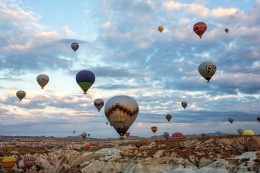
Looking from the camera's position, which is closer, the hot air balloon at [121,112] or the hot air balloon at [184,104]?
the hot air balloon at [121,112]

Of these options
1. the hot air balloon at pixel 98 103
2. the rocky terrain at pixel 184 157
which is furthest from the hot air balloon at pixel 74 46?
the rocky terrain at pixel 184 157

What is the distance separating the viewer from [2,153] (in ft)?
342

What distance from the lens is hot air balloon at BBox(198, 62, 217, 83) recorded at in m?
79.7

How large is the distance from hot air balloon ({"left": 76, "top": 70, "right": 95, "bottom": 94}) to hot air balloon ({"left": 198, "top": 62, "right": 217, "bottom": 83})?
29891 millimetres

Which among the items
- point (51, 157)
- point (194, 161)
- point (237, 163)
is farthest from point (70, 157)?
point (237, 163)

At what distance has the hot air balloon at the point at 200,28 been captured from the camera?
79.4 metres

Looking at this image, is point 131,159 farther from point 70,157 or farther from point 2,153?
point 2,153

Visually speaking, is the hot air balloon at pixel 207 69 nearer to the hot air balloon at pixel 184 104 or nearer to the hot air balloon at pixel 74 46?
the hot air balloon at pixel 74 46

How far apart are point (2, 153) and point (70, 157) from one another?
24471 millimetres

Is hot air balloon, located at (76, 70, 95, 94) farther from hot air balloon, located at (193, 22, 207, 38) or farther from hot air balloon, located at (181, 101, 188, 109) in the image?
hot air balloon, located at (181, 101, 188, 109)

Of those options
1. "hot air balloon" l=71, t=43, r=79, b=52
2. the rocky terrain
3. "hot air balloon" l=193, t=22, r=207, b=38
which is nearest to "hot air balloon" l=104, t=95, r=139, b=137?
the rocky terrain

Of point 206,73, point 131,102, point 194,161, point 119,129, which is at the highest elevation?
point 206,73

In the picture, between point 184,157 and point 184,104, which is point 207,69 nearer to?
point 184,157

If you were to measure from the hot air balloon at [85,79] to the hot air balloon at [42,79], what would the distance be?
67.9 feet
